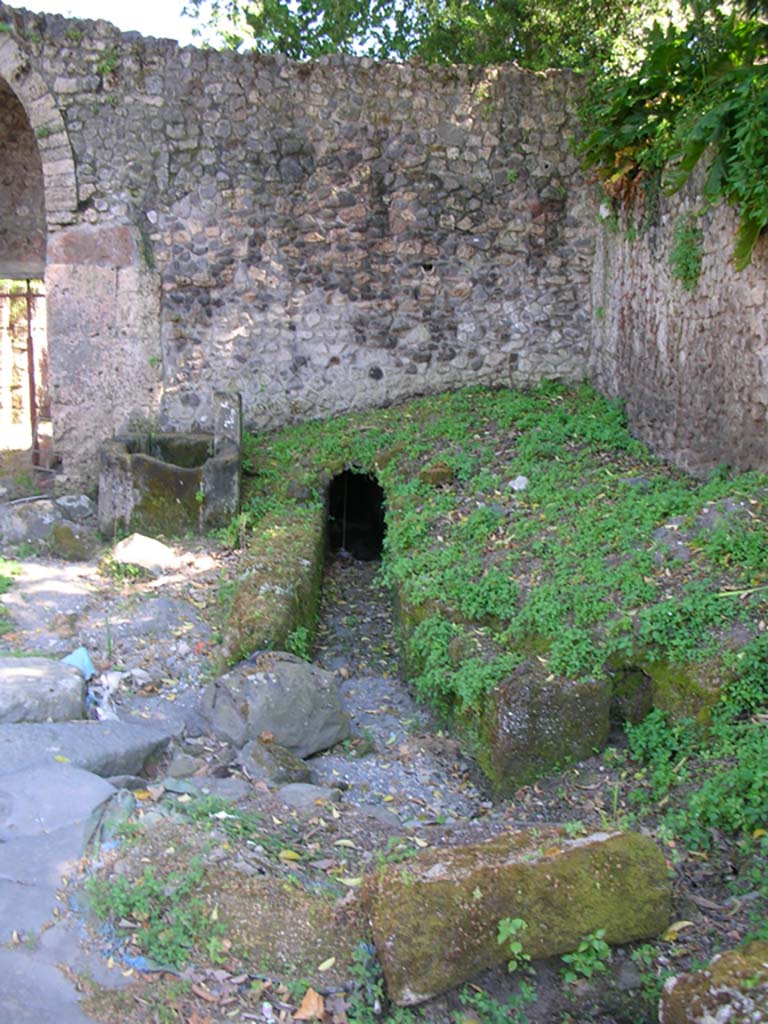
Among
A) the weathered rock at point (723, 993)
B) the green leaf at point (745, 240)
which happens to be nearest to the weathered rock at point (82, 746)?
the weathered rock at point (723, 993)

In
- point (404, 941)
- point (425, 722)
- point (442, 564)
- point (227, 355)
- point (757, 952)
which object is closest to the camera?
point (757, 952)

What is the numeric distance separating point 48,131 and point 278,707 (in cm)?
649

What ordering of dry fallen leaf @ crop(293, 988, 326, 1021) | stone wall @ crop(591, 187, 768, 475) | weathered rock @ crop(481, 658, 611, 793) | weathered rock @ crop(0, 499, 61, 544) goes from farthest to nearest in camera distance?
weathered rock @ crop(0, 499, 61, 544)
stone wall @ crop(591, 187, 768, 475)
weathered rock @ crop(481, 658, 611, 793)
dry fallen leaf @ crop(293, 988, 326, 1021)

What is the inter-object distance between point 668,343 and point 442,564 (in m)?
2.98

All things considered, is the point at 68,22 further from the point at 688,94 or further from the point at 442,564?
the point at 442,564

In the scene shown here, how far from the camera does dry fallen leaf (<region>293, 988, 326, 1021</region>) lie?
2996 mm

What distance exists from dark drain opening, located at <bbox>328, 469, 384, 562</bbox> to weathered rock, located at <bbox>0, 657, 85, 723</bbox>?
4243 millimetres

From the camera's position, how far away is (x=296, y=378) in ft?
32.2

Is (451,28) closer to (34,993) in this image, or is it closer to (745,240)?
(745,240)

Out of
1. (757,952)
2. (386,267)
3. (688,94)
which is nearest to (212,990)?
(757,952)

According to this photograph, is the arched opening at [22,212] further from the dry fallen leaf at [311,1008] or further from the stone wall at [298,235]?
the dry fallen leaf at [311,1008]

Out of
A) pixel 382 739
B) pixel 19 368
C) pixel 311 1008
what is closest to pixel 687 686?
pixel 382 739

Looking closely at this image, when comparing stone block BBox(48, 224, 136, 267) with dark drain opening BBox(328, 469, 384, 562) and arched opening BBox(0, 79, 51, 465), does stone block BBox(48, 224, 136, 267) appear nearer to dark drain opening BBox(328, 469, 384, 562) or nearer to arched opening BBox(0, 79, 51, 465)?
arched opening BBox(0, 79, 51, 465)

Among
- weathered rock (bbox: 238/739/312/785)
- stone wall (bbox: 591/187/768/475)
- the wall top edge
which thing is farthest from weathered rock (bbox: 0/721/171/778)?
the wall top edge
